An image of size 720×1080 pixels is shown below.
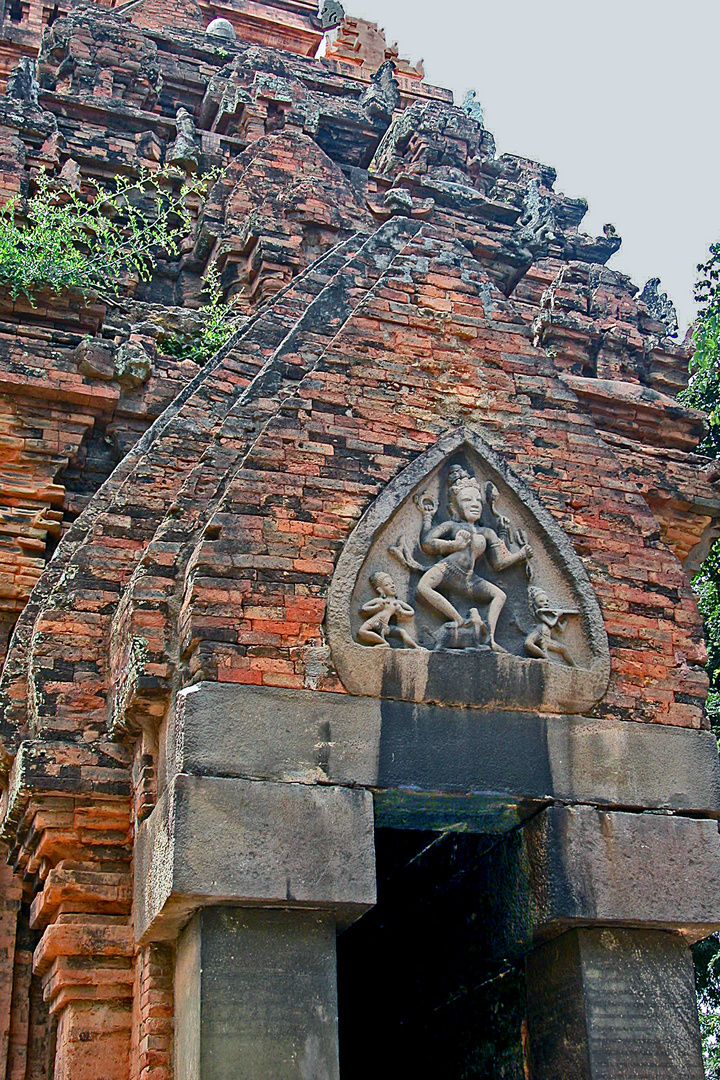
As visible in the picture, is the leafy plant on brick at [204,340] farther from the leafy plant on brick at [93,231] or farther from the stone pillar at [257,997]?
the stone pillar at [257,997]

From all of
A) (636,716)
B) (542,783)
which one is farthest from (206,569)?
(636,716)

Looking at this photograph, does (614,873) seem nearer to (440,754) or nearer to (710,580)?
(440,754)

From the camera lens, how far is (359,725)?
616 centimetres

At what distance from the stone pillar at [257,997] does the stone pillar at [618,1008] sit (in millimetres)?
1257

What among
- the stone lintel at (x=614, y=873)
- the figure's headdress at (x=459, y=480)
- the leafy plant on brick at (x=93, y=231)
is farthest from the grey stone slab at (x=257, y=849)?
the leafy plant on brick at (x=93, y=231)

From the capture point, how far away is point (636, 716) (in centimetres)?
670

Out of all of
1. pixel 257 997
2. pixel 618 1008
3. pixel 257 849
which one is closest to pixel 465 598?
pixel 257 849

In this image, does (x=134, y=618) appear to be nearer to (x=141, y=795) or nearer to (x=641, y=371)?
(x=141, y=795)

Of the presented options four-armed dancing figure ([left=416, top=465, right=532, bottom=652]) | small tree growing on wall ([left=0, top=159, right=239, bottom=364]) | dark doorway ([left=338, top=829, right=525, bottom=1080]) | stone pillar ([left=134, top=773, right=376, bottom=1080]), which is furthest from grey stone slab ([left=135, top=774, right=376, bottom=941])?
small tree growing on wall ([left=0, top=159, right=239, bottom=364])

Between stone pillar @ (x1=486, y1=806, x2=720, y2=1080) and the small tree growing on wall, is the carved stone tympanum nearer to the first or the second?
stone pillar @ (x1=486, y1=806, x2=720, y2=1080)

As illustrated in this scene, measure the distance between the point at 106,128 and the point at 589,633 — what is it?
32.0ft

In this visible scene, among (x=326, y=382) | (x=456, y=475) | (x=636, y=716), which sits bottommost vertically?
(x=636, y=716)

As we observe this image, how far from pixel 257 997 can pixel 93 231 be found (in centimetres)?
874

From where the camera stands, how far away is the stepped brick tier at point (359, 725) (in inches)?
231
